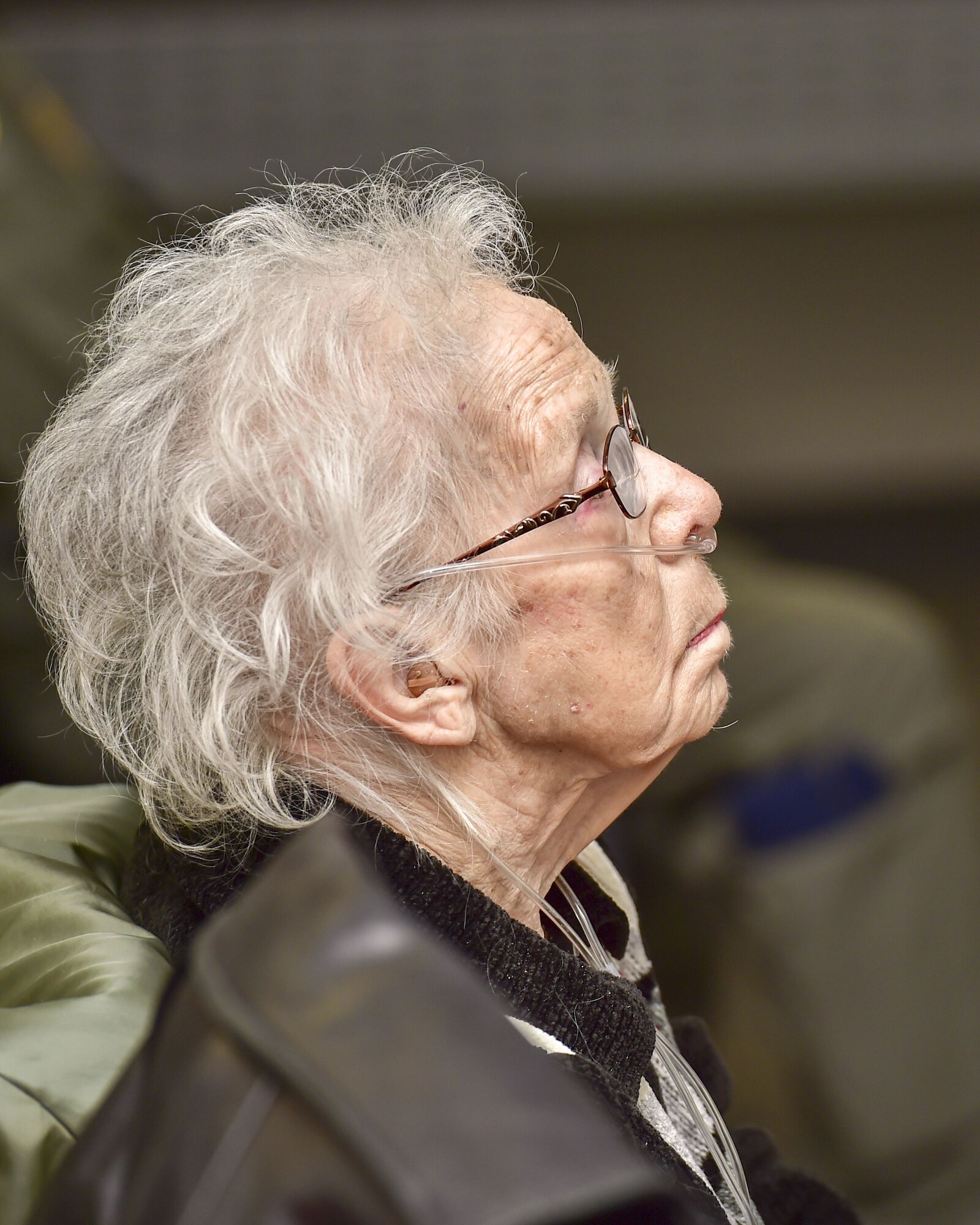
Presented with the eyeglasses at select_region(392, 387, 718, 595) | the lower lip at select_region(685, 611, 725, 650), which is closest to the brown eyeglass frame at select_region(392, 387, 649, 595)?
the eyeglasses at select_region(392, 387, 718, 595)

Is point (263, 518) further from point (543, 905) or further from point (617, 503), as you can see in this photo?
point (543, 905)

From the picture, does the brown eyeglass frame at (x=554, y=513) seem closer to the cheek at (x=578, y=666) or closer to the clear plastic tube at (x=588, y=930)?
the cheek at (x=578, y=666)

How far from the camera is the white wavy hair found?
1040mm

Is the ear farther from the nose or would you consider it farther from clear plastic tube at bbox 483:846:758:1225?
the nose

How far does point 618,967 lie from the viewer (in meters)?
1.30

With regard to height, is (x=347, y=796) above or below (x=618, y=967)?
above

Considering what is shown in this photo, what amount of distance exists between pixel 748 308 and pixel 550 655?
9.51 ft

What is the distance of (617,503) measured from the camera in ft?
3.71

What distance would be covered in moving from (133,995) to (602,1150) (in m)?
0.47

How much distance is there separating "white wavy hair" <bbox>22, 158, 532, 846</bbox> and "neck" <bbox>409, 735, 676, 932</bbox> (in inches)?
0.9

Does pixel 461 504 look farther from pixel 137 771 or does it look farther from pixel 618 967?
pixel 618 967

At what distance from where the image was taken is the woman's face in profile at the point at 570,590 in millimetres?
1093

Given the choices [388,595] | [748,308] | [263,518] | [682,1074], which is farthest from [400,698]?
[748,308]

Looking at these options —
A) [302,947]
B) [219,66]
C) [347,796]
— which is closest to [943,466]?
[219,66]
